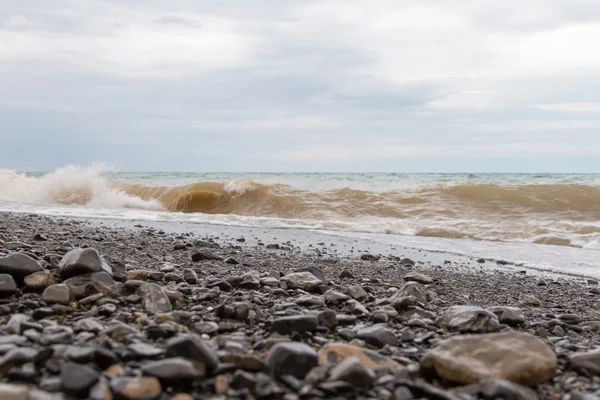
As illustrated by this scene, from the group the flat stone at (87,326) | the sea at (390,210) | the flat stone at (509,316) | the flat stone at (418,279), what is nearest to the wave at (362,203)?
the sea at (390,210)

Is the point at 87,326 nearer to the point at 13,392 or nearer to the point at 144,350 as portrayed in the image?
the point at 144,350

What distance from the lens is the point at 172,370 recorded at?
1.61 m

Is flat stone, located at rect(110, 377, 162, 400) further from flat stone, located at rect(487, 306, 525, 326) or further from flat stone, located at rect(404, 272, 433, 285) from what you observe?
flat stone, located at rect(404, 272, 433, 285)

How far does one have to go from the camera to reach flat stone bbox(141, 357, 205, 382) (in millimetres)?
1594

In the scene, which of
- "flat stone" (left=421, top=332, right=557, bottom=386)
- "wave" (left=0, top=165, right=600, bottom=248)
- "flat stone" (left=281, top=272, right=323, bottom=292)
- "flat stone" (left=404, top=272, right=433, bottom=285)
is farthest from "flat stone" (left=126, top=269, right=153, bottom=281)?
"wave" (left=0, top=165, right=600, bottom=248)

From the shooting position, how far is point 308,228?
9.43 metres

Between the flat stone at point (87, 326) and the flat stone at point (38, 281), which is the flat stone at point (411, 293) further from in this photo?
the flat stone at point (38, 281)

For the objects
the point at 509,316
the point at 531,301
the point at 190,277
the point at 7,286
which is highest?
the point at 7,286

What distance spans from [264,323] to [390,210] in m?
10.7

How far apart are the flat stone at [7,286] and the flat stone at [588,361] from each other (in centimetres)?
251

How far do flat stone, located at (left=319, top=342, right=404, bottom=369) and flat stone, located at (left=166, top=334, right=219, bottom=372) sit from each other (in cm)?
40

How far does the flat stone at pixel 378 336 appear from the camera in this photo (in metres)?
2.26

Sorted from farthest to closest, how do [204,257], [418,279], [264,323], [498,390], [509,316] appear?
1. [204,257]
2. [418,279]
3. [509,316]
4. [264,323]
5. [498,390]

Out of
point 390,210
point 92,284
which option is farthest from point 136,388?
point 390,210
